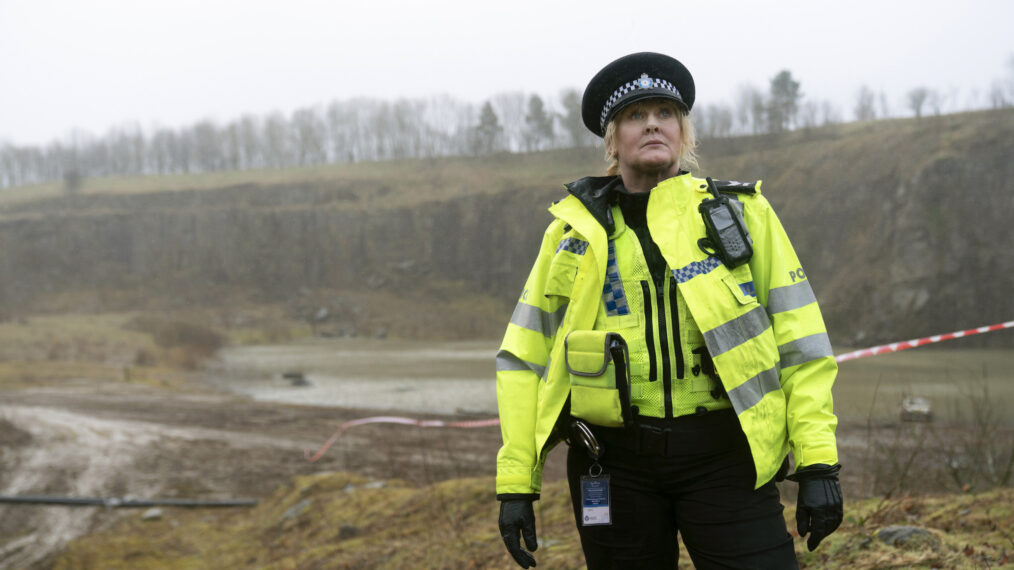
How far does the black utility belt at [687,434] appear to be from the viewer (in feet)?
6.34

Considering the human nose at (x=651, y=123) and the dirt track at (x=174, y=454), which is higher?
the human nose at (x=651, y=123)

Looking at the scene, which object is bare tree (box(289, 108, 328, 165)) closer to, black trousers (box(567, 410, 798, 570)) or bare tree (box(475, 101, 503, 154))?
bare tree (box(475, 101, 503, 154))

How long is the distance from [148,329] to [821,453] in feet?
134

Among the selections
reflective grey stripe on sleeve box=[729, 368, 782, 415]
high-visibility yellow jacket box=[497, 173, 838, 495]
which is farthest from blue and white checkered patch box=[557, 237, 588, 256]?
reflective grey stripe on sleeve box=[729, 368, 782, 415]

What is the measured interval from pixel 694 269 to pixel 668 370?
0.88ft

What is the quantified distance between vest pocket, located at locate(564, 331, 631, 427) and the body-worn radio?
0.34 meters

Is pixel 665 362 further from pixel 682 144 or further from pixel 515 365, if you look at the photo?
pixel 682 144

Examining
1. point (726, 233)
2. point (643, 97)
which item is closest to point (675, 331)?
point (726, 233)

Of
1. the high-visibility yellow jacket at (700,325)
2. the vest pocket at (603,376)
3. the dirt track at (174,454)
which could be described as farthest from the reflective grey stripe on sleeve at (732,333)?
the dirt track at (174,454)

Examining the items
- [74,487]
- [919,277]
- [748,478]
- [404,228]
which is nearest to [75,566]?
[74,487]

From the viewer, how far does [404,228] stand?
57.5 m

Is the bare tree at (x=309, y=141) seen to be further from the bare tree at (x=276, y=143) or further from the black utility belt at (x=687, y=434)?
the black utility belt at (x=687, y=434)

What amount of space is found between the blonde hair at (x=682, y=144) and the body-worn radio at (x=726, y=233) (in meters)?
0.27

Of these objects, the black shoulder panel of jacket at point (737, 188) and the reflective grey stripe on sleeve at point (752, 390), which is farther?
the black shoulder panel of jacket at point (737, 188)
